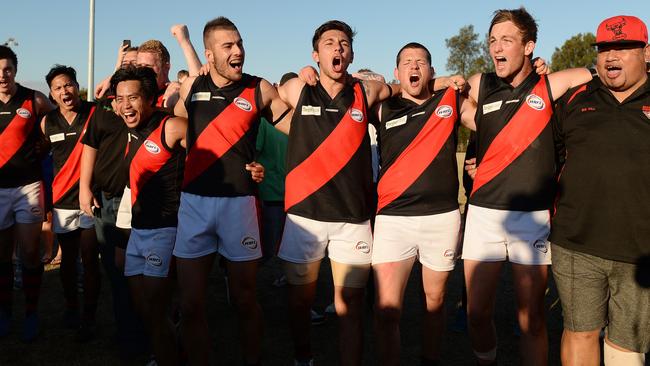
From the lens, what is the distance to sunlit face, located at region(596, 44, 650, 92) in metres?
3.51

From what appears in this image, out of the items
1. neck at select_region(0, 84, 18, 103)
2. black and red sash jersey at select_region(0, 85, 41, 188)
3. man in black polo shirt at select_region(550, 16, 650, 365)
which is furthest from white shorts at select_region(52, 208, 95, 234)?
man in black polo shirt at select_region(550, 16, 650, 365)

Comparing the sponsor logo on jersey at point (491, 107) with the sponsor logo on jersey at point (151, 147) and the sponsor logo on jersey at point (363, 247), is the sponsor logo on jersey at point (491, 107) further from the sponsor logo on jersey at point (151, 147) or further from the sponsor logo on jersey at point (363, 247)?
the sponsor logo on jersey at point (151, 147)

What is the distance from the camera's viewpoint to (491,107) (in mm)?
4047

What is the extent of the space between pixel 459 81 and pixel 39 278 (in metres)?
4.58

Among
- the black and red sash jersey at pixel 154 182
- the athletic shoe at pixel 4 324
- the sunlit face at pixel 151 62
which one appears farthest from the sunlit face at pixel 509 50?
the athletic shoe at pixel 4 324

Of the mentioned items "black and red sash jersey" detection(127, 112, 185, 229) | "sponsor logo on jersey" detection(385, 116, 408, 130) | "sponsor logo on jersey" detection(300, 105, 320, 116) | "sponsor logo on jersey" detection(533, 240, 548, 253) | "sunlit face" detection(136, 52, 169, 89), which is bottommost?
"sponsor logo on jersey" detection(533, 240, 548, 253)

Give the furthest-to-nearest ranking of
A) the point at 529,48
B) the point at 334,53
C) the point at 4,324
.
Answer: the point at 4,324 → the point at 334,53 → the point at 529,48

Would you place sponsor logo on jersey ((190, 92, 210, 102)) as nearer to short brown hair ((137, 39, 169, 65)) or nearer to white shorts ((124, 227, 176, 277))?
white shorts ((124, 227, 176, 277))

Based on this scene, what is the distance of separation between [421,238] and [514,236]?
2.19 ft

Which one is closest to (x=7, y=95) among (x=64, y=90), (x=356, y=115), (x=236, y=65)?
(x=64, y=90)

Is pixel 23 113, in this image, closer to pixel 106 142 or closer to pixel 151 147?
pixel 106 142

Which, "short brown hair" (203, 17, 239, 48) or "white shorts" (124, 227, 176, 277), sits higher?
"short brown hair" (203, 17, 239, 48)

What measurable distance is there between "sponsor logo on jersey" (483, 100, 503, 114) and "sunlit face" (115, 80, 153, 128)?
2.63 meters

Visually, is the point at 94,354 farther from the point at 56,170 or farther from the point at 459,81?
the point at 459,81
